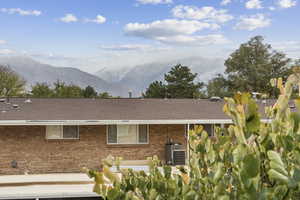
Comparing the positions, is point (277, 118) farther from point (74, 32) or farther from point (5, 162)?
point (74, 32)

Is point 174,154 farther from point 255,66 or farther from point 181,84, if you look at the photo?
point 255,66

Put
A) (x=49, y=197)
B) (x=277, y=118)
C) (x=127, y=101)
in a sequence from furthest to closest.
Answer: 1. (x=127, y=101)
2. (x=49, y=197)
3. (x=277, y=118)

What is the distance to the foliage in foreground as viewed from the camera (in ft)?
5.92

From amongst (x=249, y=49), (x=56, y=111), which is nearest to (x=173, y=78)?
(x=249, y=49)

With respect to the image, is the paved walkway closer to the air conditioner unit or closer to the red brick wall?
the red brick wall

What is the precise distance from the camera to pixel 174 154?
1703 centimetres

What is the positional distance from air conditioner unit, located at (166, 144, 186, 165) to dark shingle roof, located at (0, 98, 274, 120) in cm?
133

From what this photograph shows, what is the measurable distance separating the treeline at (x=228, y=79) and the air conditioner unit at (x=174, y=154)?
31740 mm

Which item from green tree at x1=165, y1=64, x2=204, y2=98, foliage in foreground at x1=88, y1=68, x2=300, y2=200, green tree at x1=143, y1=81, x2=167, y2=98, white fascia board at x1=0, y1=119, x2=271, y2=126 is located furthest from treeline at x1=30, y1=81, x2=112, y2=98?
foliage in foreground at x1=88, y1=68, x2=300, y2=200

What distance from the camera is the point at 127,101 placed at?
21875 mm

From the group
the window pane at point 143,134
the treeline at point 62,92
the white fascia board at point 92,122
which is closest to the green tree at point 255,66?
the treeline at point 62,92

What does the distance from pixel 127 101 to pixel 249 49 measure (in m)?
34.8

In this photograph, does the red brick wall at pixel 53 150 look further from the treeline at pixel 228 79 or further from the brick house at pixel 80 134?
the treeline at pixel 228 79

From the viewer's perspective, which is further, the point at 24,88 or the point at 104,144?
the point at 24,88
